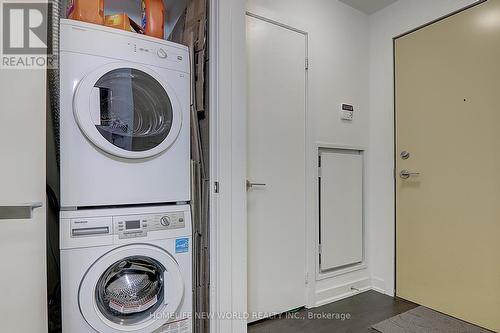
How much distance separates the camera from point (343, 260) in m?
2.42

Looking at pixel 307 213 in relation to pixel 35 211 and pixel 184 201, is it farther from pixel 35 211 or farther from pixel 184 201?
pixel 35 211

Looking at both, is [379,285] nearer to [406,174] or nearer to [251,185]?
[406,174]

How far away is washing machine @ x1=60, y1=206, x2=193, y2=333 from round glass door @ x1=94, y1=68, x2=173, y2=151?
0.36m

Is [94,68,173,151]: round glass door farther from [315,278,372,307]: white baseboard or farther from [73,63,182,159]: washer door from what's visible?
[315,278,372,307]: white baseboard

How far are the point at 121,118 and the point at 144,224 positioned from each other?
56cm

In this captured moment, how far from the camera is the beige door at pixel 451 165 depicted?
1.90m

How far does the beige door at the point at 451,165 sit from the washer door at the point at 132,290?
1869 mm

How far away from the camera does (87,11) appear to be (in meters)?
1.49

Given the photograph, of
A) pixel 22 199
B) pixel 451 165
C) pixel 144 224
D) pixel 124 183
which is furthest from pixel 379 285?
pixel 22 199

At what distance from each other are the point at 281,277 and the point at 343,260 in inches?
25.1

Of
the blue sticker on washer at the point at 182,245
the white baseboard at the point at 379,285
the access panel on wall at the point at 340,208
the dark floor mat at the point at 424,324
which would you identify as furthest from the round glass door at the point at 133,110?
the white baseboard at the point at 379,285

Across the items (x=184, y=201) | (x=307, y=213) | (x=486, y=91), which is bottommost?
(x=307, y=213)

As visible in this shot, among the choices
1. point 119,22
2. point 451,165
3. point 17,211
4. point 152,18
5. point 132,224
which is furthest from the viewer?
point 451,165

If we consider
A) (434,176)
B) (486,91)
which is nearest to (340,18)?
(486,91)
